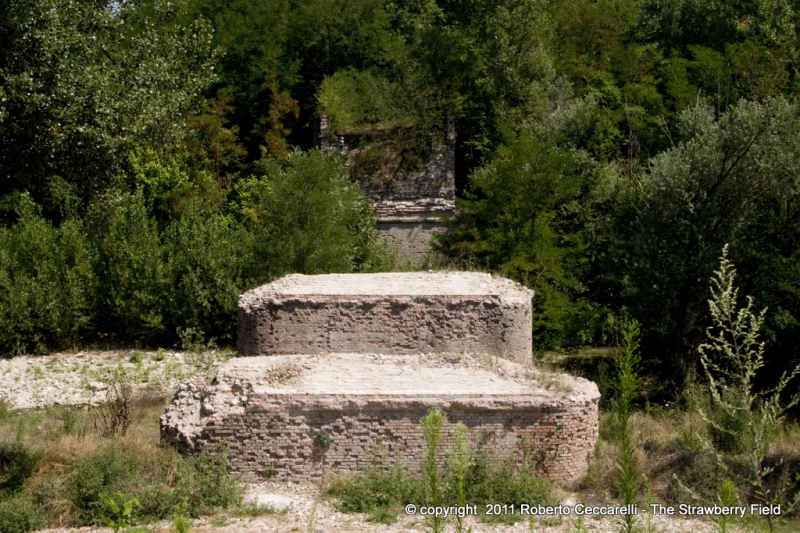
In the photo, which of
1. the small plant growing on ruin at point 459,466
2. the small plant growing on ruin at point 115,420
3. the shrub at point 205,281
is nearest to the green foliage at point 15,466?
the small plant growing on ruin at point 115,420

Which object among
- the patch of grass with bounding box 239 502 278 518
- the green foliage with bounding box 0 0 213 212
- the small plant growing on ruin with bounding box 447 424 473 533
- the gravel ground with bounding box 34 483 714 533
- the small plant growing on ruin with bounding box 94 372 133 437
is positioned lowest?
the gravel ground with bounding box 34 483 714 533

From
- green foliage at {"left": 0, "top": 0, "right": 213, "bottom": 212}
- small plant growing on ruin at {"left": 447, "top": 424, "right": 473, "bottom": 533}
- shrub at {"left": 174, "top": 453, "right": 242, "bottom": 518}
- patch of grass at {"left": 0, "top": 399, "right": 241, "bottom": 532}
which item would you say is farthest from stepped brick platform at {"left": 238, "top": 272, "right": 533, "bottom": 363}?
small plant growing on ruin at {"left": 447, "top": 424, "right": 473, "bottom": 533}

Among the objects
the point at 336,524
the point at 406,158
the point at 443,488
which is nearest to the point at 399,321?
the point at 443,488

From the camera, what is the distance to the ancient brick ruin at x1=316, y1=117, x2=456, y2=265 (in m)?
24.8

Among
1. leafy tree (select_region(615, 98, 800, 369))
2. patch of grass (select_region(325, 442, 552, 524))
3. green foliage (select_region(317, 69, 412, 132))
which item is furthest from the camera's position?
green foliage (select_region(317, 69, 412, 132))

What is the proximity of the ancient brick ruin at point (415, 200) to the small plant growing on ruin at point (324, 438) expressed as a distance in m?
13.8

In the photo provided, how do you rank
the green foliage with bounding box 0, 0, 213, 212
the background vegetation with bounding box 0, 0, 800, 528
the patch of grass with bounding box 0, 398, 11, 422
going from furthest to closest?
the background vegetation with bounding box 0, 0, 800, 528
the patch of grass with bounding box 0, 398, 11, 422
the green foliage with bounding box 0, 0, 213, 212

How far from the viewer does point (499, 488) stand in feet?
34.6

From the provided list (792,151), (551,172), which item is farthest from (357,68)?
(792,151)

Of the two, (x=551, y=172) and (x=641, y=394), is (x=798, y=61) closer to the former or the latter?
(x=551, y=172)

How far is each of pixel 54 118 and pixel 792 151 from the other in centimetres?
1282

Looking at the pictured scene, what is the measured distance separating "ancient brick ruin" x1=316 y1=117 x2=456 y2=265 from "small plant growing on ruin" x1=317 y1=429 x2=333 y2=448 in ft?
45.3

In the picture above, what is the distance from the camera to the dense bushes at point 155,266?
61.3ft

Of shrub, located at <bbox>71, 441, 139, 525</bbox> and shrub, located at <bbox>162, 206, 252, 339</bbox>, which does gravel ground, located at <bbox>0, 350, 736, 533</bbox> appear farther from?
shrub, located at <bbox>162, 206, 252, 339</bbox>
